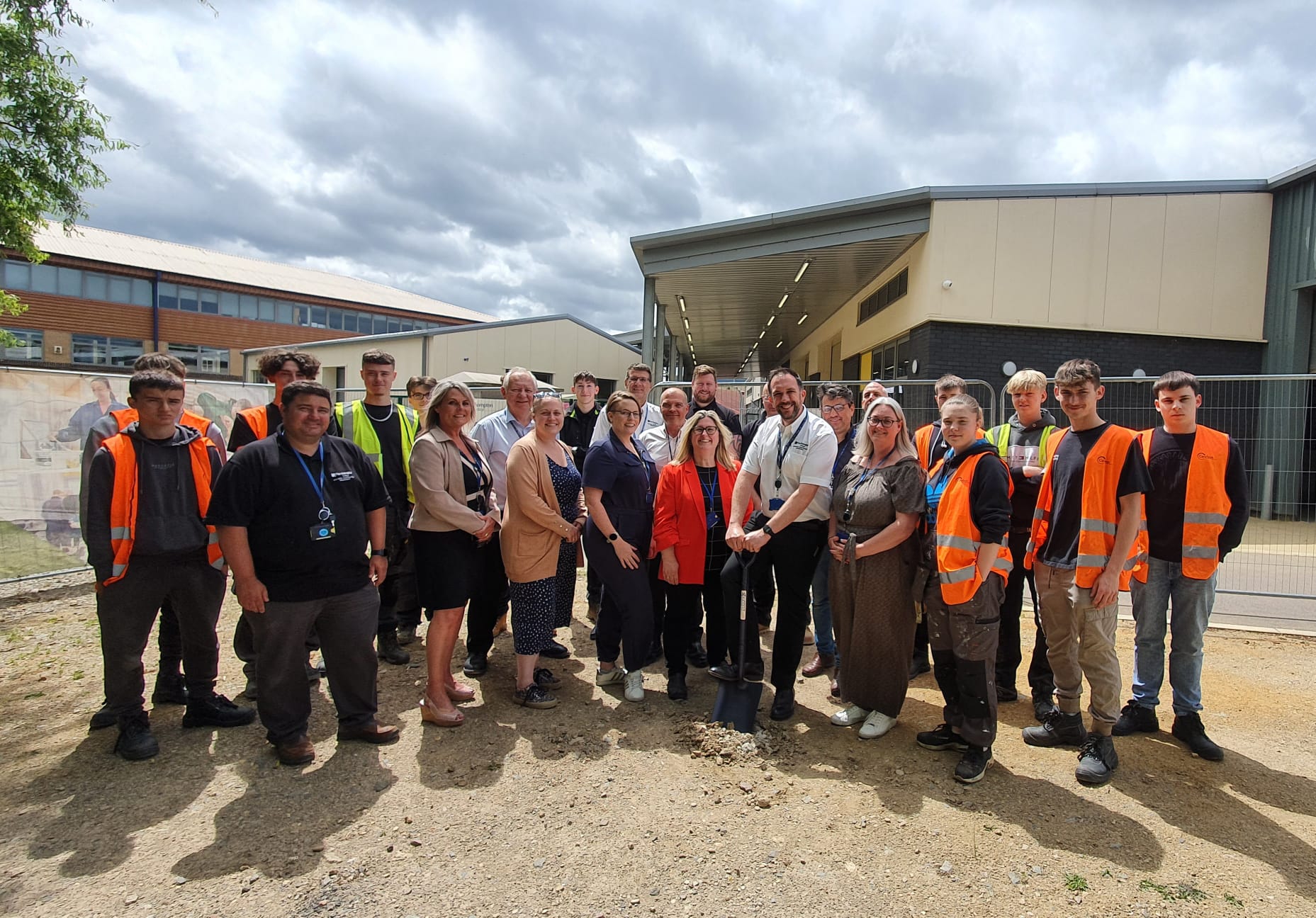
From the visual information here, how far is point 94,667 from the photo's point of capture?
14.7 ft

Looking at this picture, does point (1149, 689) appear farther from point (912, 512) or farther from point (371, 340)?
point (371, 340)

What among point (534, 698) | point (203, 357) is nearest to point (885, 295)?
point (534, 698)

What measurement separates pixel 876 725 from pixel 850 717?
0.56 feet

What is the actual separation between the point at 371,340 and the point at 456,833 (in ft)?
83.4

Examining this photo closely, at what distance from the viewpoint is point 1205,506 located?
137 inches

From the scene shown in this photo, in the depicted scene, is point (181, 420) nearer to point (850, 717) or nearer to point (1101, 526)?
point (850, 717)

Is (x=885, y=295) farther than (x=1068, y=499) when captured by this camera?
Yes

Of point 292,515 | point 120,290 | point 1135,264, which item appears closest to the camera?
point 292,515

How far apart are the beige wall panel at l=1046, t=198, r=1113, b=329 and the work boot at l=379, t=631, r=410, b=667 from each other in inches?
457

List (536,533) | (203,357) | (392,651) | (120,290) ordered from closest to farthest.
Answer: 1. (536,533)
2. (392,651)
3. (120,290)
4. (203,357)

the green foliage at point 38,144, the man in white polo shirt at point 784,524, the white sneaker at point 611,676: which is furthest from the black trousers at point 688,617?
the green foliage at point 38,144

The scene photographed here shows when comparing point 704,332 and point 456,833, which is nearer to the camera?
point 456,833

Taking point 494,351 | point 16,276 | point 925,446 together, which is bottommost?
point 925,446

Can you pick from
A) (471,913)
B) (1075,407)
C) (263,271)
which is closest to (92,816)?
(471,913)
